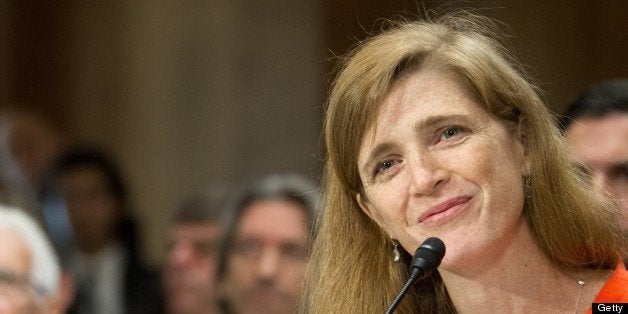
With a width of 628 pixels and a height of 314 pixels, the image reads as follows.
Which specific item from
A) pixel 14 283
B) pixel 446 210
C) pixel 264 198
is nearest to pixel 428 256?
pixel 446 210

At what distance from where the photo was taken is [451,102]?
3.01 m

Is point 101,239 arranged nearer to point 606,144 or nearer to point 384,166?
point 606,144

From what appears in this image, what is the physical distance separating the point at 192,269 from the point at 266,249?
0.76 meters

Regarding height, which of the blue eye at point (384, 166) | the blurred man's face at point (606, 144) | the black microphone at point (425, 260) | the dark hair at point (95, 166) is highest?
the blue eye at point (384, 166)

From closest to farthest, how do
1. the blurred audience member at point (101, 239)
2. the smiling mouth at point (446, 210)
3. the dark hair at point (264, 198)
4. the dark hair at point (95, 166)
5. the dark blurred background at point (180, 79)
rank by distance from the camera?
the smiling mouth at point (446, 210), the dark hair at point (264, 198), the blurred audience member at point (101, 239), the dark hair at point (95, 166), the dark blurred background at point (180, 79)

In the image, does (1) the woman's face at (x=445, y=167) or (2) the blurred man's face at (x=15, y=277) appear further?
(2) the blurred man's face at (x=15, y=277)

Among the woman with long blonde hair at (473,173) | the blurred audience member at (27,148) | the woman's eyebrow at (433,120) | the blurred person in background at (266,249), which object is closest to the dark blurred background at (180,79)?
the blurred audience member at (27,148)

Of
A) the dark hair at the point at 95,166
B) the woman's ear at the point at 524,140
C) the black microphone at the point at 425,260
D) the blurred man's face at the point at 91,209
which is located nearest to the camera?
the black microphone at the point at 425,260

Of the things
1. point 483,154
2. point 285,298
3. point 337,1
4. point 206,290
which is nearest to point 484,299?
point 483,154

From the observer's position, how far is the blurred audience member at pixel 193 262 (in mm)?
5788

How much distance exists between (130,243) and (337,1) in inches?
79.8

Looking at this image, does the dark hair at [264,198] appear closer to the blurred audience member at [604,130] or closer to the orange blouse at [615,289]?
the blurred audience member at [604,130]

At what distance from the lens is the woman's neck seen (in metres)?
3.01

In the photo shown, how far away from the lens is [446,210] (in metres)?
2.95
